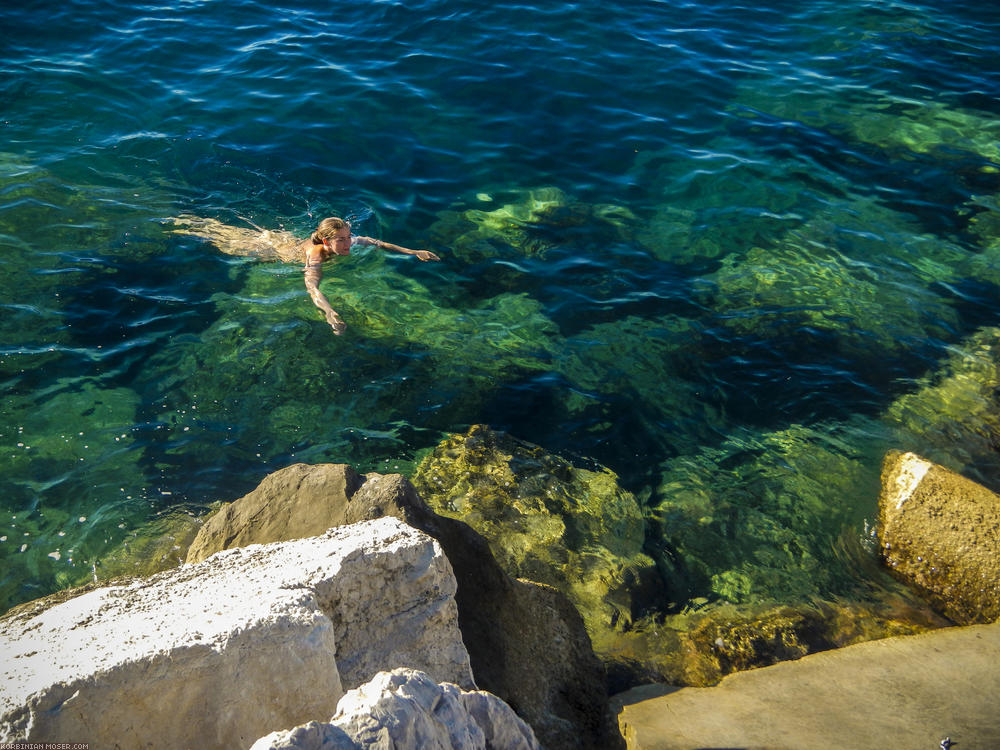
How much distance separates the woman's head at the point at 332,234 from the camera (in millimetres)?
8805

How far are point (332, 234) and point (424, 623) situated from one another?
566 cm

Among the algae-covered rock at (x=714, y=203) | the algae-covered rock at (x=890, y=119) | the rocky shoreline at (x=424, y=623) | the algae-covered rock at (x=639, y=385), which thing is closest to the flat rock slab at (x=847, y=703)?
the rocky shoreline at (x=424, y=623)

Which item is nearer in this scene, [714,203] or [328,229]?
[328,229]

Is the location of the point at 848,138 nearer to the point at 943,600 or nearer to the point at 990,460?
the point at 990,460

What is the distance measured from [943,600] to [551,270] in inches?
208

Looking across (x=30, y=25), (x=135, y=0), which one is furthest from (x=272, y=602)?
(x=135, y=0)

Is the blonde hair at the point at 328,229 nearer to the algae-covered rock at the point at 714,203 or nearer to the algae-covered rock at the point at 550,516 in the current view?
the algae-covered rock at the point at 550,516

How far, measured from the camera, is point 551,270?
30.9 ft

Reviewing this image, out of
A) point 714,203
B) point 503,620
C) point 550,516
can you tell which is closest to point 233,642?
point 503,620

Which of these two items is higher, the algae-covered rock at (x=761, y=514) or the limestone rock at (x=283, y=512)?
the limestone rock at (x=283, y=512)

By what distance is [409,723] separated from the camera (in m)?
3.11

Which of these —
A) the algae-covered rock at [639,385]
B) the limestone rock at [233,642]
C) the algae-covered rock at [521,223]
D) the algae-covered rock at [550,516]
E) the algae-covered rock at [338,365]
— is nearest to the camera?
the limestone rock at [233,642]

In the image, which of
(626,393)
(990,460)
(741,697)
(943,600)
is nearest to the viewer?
(741,697)

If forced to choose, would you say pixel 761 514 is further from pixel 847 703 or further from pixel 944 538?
pixel 847 703
